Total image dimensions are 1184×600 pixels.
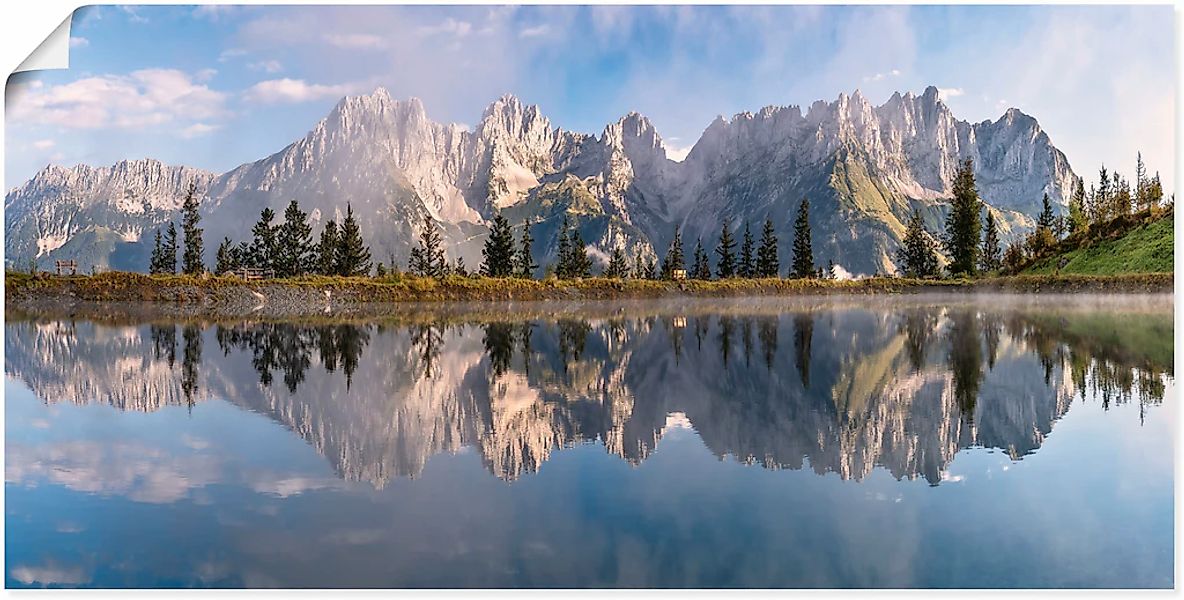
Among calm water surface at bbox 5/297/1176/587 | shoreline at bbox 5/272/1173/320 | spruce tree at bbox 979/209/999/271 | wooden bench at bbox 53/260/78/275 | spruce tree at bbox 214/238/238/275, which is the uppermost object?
spruce tree at bbox 979/209/999/271

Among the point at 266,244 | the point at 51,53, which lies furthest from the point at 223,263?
the point at 51,53

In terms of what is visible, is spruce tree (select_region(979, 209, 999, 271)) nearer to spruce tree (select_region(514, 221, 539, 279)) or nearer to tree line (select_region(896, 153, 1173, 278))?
tree line (select_region(896, 153, 1173, 278))

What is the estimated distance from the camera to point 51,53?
8.50m

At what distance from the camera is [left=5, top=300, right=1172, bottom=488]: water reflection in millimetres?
7582

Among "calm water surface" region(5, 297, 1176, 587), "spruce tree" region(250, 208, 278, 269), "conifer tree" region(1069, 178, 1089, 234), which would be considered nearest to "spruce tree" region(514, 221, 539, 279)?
"spruce tree" region(250, 208, 278, 269)

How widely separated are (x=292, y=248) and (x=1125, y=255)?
4408 cm

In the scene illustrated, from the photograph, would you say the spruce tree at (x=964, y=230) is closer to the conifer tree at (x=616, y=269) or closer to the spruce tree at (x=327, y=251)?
the conifer tree at (x=616, y=269)

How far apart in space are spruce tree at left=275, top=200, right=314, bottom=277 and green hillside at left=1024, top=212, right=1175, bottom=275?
137 ft

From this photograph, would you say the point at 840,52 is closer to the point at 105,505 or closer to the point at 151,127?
the point at 105,505

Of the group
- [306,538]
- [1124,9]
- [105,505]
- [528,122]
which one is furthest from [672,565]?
[528,122]

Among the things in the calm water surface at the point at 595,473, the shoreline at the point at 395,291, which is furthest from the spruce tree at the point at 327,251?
the calm water surface at the point at 595,473

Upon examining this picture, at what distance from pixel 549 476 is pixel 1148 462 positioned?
16.3 ft

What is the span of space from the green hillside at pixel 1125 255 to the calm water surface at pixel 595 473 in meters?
15.8

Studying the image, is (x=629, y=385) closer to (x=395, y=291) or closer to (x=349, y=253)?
(x=395, y=291)
